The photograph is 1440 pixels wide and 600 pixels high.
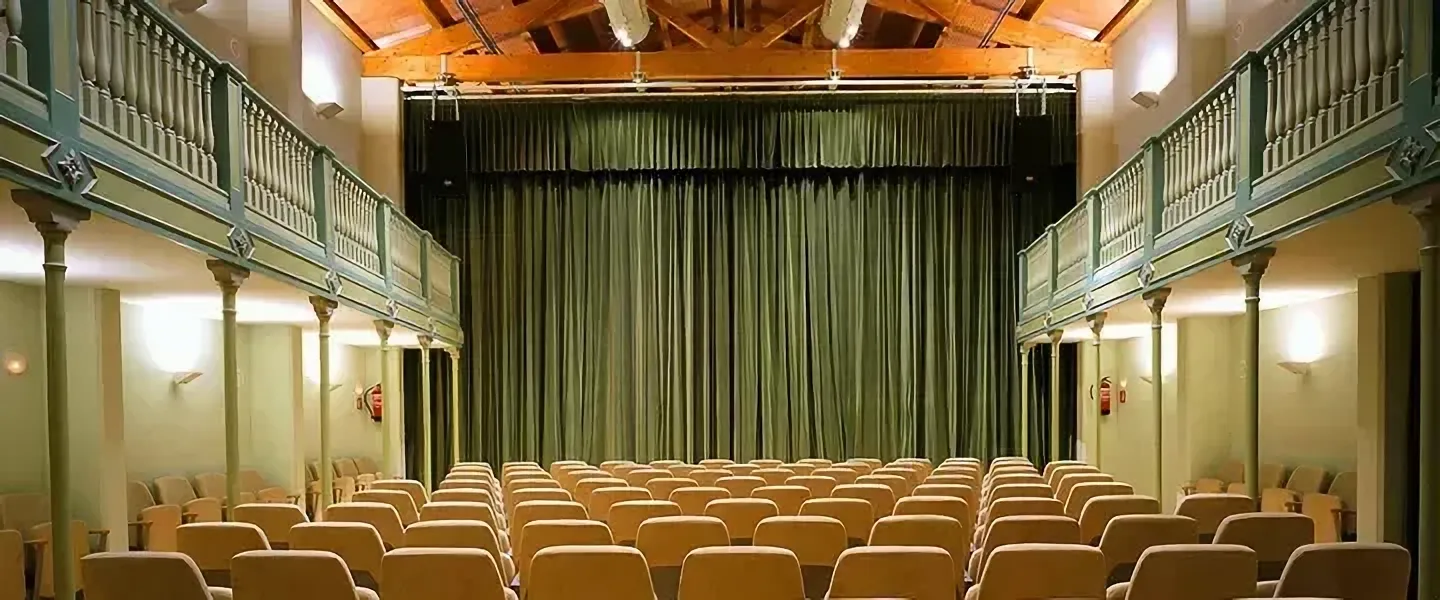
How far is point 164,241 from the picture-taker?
254 inches

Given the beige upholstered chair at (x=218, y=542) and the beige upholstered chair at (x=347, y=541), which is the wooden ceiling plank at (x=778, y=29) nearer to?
the beige upholstered chair at (x=347, y=541)

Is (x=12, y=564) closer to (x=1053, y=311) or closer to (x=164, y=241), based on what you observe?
(x=164, y=241)

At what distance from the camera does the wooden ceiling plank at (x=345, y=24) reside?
1467 centimetres

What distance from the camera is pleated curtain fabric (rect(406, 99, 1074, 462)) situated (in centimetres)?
1759

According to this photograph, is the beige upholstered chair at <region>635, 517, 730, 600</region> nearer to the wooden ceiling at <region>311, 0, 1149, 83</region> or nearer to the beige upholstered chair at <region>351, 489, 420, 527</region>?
the beige upholstered chair at <region>351, 489, 420, 527</region>

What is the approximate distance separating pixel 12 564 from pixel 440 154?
1074cm

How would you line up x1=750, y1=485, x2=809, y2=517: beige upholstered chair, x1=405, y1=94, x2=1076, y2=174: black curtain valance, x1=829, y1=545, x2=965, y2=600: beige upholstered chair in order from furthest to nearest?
x1=405, y1=94, x2=1076, y2=174: black curtain valance, x1=750, y1=485, x2=809, y2=517: beige upholstered chair, x1=829, y1=545, x2=965, y2=600: beige upholstered chair

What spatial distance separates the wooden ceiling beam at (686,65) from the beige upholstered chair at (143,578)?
12798 mm

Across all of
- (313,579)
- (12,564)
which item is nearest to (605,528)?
(313,579)

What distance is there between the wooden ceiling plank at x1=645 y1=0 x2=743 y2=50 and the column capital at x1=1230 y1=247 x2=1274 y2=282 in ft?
35.7

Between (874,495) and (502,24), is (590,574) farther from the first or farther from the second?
(502,24)

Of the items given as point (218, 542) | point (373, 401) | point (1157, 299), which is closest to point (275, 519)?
point (218, 542)

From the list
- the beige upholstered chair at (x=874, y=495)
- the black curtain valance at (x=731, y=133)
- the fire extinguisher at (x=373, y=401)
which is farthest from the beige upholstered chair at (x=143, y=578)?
the black curtain valance at (x=731, y=133)

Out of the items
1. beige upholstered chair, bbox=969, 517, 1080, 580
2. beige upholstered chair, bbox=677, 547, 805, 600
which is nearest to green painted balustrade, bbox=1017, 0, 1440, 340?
beige upholstered chair, bbox=969, 517, 1080, 580
